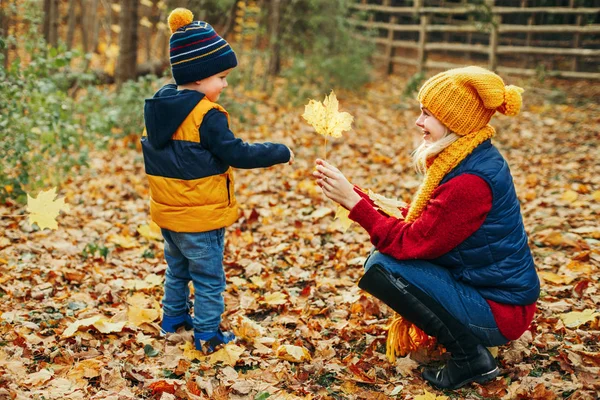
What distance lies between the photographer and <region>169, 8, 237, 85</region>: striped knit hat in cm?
260

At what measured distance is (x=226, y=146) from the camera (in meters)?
2.60

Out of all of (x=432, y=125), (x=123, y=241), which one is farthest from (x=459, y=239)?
(x=123, y=241)

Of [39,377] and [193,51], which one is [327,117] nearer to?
[193,51]

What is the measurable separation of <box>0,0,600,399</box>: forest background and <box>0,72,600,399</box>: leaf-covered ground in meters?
0.01

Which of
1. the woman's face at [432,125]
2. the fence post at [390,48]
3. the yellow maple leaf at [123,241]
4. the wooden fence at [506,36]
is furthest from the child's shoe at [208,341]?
the fence post at [390,48]

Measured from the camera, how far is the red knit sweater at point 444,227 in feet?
7.73

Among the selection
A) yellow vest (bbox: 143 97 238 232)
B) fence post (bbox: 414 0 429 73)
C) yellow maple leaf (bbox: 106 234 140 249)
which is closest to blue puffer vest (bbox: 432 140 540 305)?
yellow vest (bbox: 143 97 238 232)

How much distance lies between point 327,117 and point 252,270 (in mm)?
1538

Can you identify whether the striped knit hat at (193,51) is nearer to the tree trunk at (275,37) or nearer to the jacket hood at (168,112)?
the jacket hood at (168,112)

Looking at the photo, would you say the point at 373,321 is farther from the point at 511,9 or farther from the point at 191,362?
the point at 511,9

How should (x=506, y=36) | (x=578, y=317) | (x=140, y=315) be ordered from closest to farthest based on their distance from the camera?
(x=578, y=317) < (x=140, y=315) < (x=506, y=36)

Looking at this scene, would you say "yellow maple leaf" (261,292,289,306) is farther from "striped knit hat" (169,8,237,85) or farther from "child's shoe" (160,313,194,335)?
"striped knit hat" (169,8,237,85)

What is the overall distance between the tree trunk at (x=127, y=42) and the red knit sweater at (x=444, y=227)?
6.33 m

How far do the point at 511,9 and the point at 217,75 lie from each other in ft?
31.2
